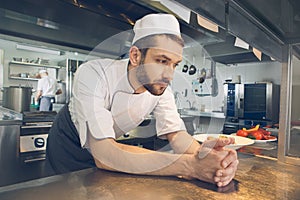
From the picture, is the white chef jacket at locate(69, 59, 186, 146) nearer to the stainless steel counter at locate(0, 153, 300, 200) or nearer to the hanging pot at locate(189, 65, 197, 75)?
the stainless steel counter at locate(0, 153, 300, 200)

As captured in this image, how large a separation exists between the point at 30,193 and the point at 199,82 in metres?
2.44

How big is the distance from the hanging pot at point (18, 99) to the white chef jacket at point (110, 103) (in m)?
0.93

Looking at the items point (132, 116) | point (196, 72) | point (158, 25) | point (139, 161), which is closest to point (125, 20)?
point (158, 25)

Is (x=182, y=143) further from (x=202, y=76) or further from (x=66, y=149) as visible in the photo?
(x=202, y=76)

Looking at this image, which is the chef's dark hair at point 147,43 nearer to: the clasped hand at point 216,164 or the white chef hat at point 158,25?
the white chef hat at point 158,25

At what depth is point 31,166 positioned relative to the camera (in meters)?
1.17

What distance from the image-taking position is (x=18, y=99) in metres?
1.50

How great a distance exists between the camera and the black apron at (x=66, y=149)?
2.48 ft

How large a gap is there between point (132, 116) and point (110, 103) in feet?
0.39

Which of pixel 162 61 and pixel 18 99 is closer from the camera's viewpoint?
pixel 162 61

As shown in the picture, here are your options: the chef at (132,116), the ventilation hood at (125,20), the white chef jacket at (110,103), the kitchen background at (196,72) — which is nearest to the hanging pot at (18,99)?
the kitchen background at (196,72)

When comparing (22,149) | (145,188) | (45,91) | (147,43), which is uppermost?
(147,43)

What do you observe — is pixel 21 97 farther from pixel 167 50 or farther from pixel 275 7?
pixel 275 7

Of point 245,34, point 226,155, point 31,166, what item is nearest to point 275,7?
point 245,34
